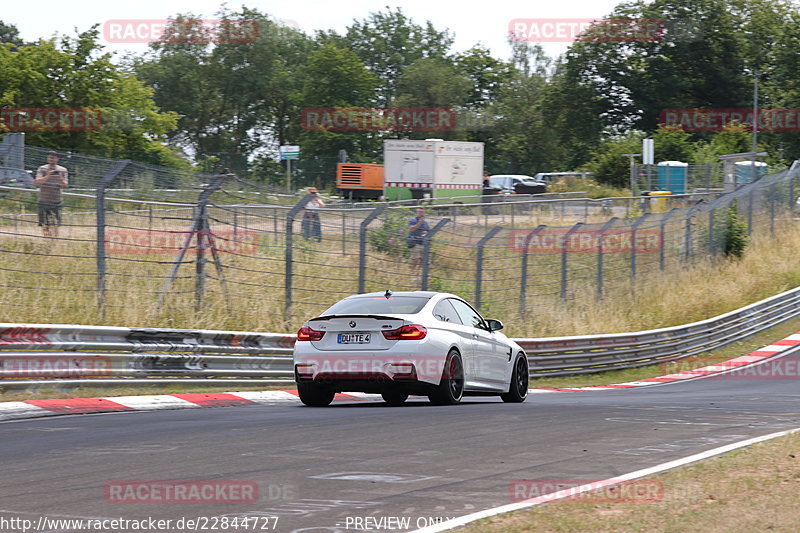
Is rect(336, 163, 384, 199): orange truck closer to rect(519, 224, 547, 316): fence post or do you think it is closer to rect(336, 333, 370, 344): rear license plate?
rect(519, 224, 547, 316): fence post

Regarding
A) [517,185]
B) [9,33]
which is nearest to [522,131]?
[517,185]

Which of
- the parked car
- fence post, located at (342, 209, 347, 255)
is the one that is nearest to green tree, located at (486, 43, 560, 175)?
the parked car

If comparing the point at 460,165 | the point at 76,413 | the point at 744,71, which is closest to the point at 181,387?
the point at 76,413

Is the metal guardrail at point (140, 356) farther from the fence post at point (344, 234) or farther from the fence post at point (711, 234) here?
the fence post at point (711, 234)

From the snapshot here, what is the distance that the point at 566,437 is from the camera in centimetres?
992

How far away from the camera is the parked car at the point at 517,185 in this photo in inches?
2335

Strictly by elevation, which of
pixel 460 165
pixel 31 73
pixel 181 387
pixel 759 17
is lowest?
pixel 181 387

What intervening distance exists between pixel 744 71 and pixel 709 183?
1621 inches

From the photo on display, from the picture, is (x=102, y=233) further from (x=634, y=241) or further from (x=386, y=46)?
(x=386, y=46)

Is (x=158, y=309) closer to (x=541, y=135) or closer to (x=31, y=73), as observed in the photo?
(x=31, y=73)

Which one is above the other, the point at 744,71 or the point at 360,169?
the point at 744,71

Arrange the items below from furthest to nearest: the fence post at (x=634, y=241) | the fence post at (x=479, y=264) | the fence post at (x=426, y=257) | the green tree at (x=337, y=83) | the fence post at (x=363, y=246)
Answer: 1. the green tree at (x=337, y=83)
2. the fence post at (x=634, y=241)
3. the fence post at (x=479, y=264)
4. the fence post at (x=426, y=257)
5. the fence post at (x=363, y=246)

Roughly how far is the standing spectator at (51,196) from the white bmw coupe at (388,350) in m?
4.23

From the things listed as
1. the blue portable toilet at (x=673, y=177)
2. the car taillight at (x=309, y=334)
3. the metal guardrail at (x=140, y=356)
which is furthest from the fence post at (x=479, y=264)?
the blue portable toilet at (x=673, y=177)
